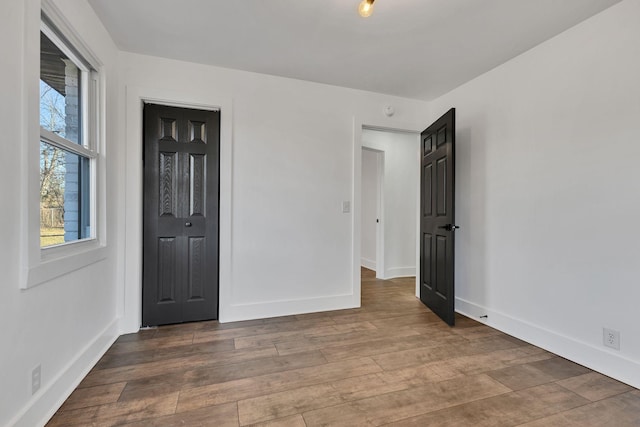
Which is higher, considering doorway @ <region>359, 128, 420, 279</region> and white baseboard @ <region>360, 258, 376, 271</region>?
doorway @ <region>359, 128, 420, 279</region>

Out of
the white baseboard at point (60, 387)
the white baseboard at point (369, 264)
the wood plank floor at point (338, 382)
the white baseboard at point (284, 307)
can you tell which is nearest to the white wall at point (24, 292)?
the white baseboard at point (60, 387)

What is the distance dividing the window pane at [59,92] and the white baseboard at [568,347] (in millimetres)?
3561

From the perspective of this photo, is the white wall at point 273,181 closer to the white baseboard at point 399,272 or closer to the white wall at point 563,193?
the white wall at point 563,193

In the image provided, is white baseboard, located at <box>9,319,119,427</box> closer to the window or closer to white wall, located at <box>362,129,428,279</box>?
the window

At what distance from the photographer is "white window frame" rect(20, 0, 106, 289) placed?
1.37 meters

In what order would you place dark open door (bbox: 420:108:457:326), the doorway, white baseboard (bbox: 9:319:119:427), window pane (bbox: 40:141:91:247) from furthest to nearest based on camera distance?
1. the doorway
2. dark open door (bbox: 420:108:457:326)
3. window pane (bbox: 40:141:91:247)
4. white baseboard (bbox: 9:319:119:427)

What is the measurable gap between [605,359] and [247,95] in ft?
11.3

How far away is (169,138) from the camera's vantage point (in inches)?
107

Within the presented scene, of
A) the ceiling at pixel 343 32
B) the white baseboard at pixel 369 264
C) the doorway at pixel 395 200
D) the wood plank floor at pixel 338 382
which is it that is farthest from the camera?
the white baseboard at pixel 369 264

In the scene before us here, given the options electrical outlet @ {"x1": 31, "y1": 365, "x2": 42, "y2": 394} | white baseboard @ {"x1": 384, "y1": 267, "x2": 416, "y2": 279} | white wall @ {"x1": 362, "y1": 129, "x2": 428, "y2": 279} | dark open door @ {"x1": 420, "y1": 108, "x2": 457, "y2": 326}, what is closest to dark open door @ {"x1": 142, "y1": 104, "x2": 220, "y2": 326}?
Answer: electrical outlet @ {"x1": 31, "y1": 365, "x2": 42, "y2": 394}

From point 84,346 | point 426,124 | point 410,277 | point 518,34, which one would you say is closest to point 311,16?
point 518,34

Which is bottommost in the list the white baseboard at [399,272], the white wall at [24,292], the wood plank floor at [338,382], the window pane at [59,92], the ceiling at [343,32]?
the wood plank floor at [338,382]

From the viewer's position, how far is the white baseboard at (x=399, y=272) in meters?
4.78

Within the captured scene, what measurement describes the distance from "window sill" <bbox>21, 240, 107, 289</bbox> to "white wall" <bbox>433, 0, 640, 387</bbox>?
10.6 feet
